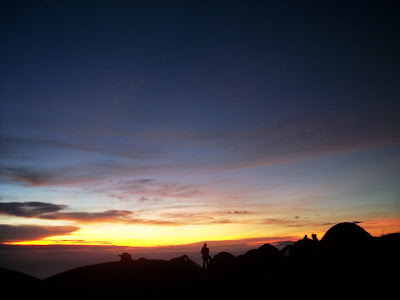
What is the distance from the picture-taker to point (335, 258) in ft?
50.3

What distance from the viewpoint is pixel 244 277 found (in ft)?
52.6

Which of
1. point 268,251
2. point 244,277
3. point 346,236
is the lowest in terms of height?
point 244,277

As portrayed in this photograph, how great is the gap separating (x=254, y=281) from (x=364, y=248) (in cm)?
811

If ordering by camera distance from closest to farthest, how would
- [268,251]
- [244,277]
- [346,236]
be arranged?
[244,277] < [268,251] < [346,236]

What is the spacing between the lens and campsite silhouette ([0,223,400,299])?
11.2 meters

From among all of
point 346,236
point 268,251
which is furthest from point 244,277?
point 346,236

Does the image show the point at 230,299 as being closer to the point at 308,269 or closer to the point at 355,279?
the point at 308,269

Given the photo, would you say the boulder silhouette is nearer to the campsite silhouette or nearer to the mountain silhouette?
the campsite silhouette

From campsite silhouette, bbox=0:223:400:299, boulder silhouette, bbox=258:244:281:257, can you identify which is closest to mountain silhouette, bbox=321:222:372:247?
campsite silhouette, bbox=0:223:400:299

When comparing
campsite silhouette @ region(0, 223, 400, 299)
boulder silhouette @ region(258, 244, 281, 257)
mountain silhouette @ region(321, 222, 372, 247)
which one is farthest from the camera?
mountain silhouette @ region(321, 222, 372, 247)

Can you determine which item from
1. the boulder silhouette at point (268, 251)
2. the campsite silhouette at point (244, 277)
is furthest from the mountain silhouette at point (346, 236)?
the boulder silhouette at point (268, 251)

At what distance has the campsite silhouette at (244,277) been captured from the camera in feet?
36.8

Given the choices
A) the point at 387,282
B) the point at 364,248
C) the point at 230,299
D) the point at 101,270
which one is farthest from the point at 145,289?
the point at 364,248

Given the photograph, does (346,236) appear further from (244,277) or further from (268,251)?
(244,277)
